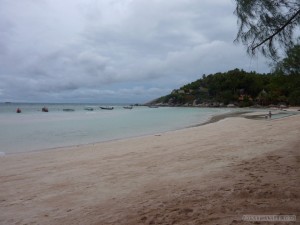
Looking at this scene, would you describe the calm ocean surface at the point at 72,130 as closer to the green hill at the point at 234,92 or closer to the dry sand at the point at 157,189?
the dry sand at the point at 157,189

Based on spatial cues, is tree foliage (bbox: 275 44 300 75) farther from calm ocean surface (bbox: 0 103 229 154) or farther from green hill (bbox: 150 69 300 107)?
green hill (bbox: 150 69 300 107)

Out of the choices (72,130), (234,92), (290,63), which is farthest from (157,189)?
(234,92)

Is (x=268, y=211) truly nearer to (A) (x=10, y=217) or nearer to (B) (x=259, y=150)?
(A) (x=10, y=217)

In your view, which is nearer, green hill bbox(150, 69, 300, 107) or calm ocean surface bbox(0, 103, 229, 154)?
calm ocean surface bbox(0, 103, 229, 154)

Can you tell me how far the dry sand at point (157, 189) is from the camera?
4.50m

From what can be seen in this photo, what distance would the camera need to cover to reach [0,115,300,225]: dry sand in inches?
177

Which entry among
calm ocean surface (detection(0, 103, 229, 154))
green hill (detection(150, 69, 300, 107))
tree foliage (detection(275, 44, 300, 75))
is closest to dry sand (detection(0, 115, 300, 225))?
tree foliage (detection(275, 44, 300, 75))

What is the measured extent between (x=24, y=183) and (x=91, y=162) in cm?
274

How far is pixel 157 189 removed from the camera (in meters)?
5.88

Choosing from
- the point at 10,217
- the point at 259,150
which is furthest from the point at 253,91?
the point at 10,217

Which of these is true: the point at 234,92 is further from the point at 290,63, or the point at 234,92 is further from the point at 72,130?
the point at 290,63

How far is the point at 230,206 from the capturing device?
454cm

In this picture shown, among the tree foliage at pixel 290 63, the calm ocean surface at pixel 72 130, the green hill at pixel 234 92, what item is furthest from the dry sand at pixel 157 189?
the green hill at pixel 234 92

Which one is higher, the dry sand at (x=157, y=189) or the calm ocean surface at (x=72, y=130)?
the dry sand at (x=157, y=189)
